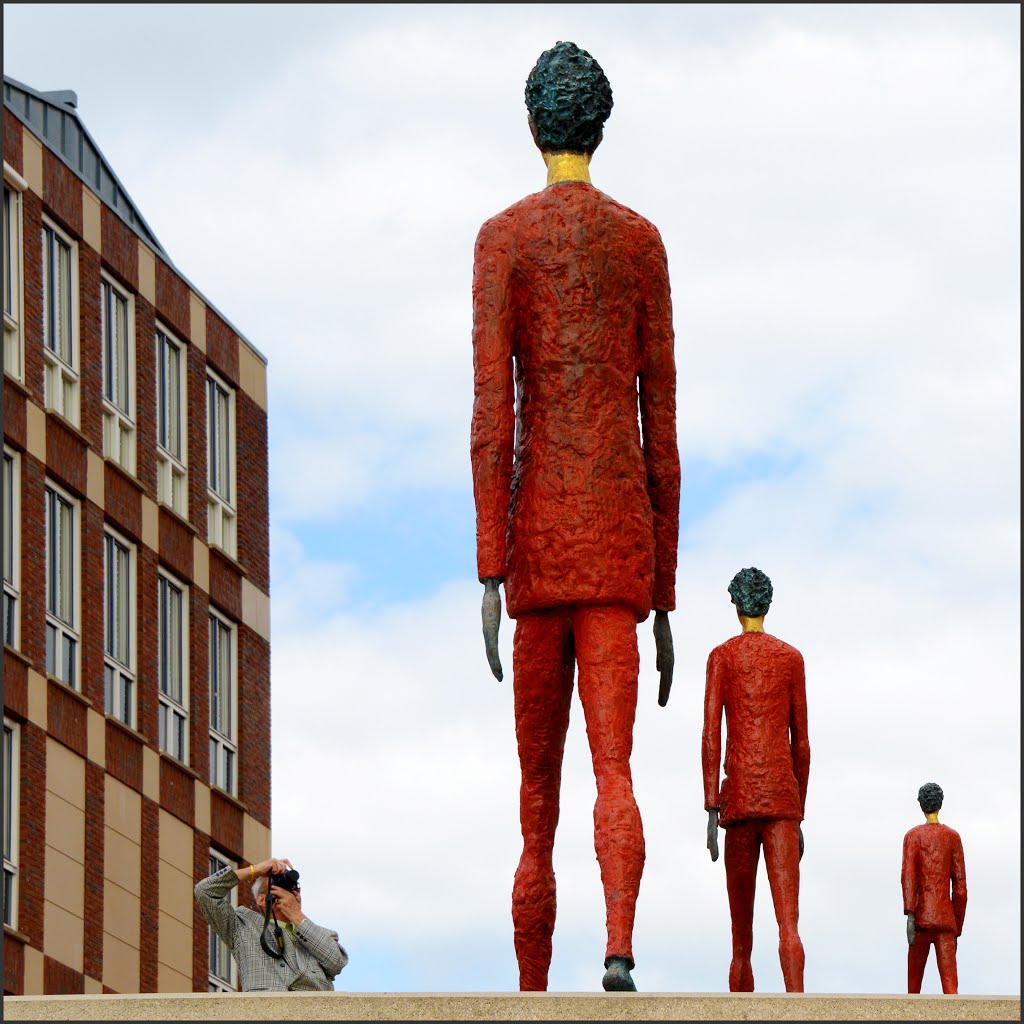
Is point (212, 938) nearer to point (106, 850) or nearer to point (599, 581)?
point (106, 850)

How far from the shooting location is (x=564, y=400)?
14.9m

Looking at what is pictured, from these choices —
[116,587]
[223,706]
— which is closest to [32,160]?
[116,587]

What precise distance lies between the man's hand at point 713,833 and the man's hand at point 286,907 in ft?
9.64

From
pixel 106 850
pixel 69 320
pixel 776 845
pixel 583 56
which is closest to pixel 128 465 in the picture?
pixel 69 320

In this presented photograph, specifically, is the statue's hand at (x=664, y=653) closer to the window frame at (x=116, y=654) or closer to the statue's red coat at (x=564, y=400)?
the statue's red coat at (x=564, y=400)

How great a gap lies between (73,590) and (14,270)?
4.46m

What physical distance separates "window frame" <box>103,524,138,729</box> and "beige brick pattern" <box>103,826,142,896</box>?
169 centimetres

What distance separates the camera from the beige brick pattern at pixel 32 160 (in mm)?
43531

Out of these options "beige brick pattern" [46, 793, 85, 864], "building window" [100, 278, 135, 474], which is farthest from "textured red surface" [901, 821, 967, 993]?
"building window" [100, 278, 135, 474]

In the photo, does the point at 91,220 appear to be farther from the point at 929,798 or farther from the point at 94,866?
the point at 929,798

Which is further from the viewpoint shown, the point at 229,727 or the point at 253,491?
the point at 253,491

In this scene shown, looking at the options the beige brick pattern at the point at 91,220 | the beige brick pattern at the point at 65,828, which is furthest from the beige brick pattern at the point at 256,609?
the beige brick pattern at the point at 65,828

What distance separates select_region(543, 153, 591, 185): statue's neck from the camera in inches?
603

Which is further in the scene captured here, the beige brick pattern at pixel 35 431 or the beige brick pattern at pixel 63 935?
the beige brick pattern at pixel 35 431
